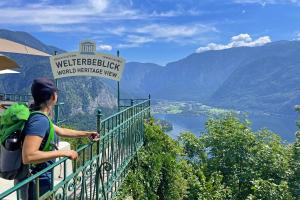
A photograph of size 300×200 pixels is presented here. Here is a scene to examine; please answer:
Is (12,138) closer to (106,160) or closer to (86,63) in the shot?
(106,160)

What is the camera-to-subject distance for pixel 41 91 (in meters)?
3.65

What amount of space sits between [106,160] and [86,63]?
4.13 m

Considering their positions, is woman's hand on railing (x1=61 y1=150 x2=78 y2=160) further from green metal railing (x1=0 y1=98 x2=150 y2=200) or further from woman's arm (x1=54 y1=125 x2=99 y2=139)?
woman's arm (x1=54 y1=125 x2=99 y2=139)

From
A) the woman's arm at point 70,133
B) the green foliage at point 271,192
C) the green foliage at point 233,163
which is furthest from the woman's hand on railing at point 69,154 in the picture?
the green foliage at point 271,192

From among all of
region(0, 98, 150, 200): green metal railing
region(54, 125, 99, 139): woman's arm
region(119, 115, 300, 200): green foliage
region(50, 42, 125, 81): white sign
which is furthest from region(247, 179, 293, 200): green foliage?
region(54, 125, 99, 139): woman's arm

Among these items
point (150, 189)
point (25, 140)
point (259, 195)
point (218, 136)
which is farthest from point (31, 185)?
point (218, 136)

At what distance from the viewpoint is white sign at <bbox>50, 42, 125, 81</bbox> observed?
1039 centimetres

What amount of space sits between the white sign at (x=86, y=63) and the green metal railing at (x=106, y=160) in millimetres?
1438

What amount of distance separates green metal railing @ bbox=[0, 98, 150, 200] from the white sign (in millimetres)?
1438

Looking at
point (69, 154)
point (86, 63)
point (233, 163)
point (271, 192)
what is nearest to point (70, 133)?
point (69, 154)

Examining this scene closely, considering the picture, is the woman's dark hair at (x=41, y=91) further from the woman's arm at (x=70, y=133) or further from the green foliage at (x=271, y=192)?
the green foliage at (x=271, y=192)

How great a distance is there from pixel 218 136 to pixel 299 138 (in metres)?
5.74

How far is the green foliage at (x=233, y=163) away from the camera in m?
20.7

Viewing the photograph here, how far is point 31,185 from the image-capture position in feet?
11.6
